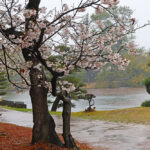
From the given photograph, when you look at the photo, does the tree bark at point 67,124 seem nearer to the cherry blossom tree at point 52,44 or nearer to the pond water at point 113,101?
the cherry blossom tree at point 52,44

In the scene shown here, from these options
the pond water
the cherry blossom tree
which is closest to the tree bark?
the cherry blossom tree

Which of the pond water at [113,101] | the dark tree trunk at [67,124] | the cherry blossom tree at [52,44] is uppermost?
the cherry blossom tree at [52,44]

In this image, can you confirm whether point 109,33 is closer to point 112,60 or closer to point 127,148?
point 112,60

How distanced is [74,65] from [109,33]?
1.20 m

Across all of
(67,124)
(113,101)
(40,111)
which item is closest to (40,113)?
(40,111)

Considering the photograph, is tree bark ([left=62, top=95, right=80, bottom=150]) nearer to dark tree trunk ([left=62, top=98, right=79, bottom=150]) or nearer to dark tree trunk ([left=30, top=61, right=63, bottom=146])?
dark tree trunk ([left=62, top=98, right=79, bottom=150])

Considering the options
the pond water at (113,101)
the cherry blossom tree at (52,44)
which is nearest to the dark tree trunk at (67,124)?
the cherry blossom tree at (52,44)

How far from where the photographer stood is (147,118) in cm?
1485

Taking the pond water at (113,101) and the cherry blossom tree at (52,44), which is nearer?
the cherry blossom tree at (52,44)

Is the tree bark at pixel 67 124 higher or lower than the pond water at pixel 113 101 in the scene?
higher

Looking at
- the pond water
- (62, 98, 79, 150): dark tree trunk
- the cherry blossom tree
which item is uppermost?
the cherry blossom tree

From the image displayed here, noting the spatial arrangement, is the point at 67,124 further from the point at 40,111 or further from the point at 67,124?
the point at 40,111

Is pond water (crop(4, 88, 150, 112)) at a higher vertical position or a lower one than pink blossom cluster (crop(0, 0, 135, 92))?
lower

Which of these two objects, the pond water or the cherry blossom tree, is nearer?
the cherry blossom tree
